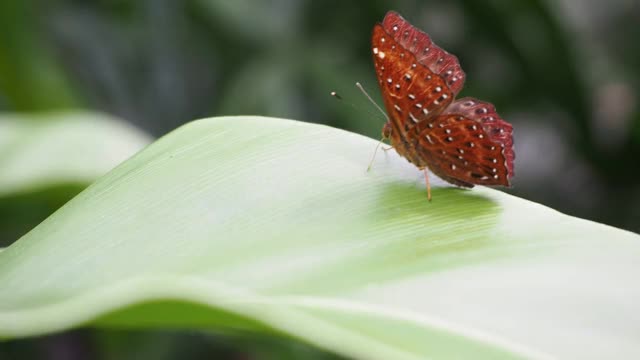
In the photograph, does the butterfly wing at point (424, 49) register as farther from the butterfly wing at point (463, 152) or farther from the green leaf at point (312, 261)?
the green leaf at point (312, 261)

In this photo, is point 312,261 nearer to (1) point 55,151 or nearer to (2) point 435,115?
(2) point 435,115

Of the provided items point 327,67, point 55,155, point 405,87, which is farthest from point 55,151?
point 327,67

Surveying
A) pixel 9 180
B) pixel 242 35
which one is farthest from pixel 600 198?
pixel 9 180

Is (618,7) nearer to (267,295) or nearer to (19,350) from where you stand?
(19,350)

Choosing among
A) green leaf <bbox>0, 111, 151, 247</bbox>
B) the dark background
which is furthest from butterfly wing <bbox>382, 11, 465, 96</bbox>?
the dark background

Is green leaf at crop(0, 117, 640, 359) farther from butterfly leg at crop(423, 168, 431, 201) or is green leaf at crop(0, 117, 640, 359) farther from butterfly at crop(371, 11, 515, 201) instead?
butterfly at crop(371, 11, 515, 201)

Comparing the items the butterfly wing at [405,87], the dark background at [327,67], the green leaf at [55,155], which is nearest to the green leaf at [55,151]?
the green leaf at [55,155]
